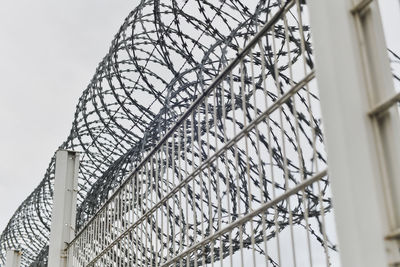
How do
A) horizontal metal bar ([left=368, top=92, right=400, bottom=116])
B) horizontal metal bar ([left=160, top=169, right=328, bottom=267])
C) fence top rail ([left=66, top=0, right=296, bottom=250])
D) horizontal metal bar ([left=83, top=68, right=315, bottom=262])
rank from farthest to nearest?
fence top rail ([left=66, top=0, right=296, bottom=250])
horizontal metal bar ([left=83, top=68, right=315, bottom=262])
horizontal metal bar ([left=160, top=169, right=328, bottom=267])
horizontal metal bar ([left=368, top=92, right=400, bottom=116])

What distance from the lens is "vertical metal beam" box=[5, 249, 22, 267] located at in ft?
40.4

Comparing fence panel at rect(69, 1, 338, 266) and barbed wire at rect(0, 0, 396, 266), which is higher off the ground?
barbed wire at rect(0, 0, 396, 266)

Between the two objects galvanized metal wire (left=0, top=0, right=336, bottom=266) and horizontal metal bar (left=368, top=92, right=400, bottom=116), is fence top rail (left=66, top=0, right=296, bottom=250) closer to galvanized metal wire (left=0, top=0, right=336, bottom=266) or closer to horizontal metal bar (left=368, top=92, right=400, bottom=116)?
galvanized metal wire (left=0, top=0, right=336, bottom=266)

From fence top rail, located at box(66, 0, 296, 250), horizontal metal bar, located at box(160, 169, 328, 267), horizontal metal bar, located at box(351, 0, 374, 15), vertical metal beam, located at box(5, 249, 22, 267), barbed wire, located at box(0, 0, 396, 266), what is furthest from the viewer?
vertical metal beam, located at box(5, 249, 22, 267)

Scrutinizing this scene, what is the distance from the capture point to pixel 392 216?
194 centimetres

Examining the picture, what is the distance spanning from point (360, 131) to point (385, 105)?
0.33 feet

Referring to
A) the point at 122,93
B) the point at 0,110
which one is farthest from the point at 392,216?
the point at 0,110

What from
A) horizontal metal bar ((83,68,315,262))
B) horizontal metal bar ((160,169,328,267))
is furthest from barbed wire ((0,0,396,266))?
horizontal metal bar ((160,169,328,267))

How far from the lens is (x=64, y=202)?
758 centimetres

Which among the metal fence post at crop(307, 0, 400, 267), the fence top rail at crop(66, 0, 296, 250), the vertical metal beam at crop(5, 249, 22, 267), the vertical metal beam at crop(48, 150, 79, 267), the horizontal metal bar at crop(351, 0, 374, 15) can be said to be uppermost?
the vertical metal beam at crop(5, 249, 22, 267)

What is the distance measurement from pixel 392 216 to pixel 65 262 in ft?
18.5

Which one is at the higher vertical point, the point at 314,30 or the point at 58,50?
the point at 58,50

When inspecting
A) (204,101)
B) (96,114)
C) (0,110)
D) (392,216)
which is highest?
(0,110)

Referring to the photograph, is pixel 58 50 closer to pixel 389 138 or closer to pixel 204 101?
pixel 204 101
